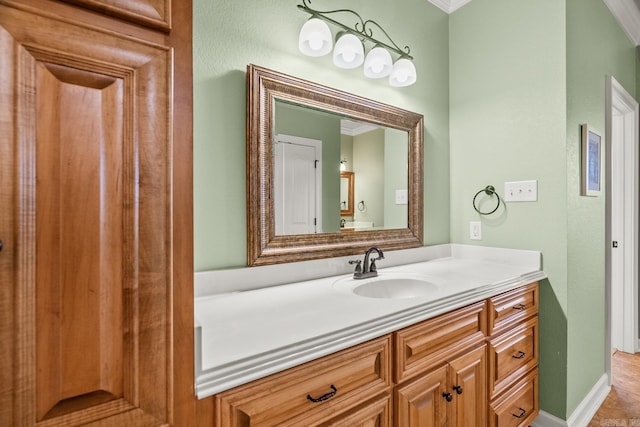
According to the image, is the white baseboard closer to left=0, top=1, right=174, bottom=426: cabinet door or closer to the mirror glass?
the mirror glass

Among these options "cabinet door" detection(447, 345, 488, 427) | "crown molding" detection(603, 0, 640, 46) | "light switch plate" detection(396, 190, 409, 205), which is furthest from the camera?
"crown molding" detection(603, 0, 640, 46)

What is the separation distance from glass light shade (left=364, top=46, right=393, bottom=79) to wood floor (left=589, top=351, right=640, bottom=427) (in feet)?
7.29

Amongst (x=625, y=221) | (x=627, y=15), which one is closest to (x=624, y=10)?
(x=627, y=15)

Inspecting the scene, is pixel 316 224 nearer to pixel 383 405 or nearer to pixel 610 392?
pixel 383 405

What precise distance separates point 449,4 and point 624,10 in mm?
1228

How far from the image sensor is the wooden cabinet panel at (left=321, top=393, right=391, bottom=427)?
2.78ft

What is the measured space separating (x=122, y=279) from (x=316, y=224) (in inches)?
40.0

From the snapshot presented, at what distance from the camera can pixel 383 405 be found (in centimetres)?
93

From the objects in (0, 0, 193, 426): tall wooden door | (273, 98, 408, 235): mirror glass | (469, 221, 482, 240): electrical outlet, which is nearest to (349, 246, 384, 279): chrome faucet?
(273, 98, 408, 235): mirror glass

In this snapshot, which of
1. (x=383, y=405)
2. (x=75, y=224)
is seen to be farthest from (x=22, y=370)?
(x=383, y=405)

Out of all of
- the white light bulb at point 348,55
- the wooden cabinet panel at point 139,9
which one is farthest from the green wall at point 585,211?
the wooden cabinet panel at point 139,9

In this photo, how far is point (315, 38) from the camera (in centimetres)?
135

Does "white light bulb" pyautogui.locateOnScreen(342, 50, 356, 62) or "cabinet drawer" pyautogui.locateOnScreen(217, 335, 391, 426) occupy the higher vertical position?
"white light bulb" pyautogui.locateOnScreen(342, 50, 356, 62)

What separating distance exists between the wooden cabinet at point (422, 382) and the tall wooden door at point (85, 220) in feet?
0.67
